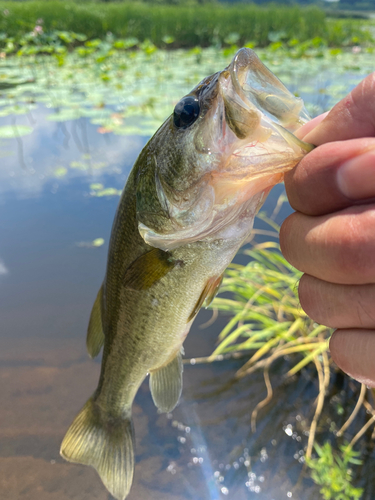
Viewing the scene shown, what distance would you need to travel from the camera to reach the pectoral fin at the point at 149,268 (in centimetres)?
107

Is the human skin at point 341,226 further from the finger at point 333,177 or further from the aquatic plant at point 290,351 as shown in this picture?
the aquatic plant at point 290,351

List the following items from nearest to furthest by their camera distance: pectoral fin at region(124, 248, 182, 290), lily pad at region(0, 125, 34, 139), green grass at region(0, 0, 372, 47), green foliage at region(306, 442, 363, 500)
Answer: pectoral fin at region(124, 248, 182, 290)
green foliage at region(306, 442, 363, 500)
lily pad at region(0, 125, 34, 139)
green grass at region(0, 0, 372, 47)

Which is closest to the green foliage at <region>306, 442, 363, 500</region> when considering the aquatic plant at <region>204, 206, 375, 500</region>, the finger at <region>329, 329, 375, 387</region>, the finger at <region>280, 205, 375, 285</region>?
the aquatic plant at <region>204, 206, 375, 500</region>

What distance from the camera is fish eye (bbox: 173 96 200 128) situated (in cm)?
93

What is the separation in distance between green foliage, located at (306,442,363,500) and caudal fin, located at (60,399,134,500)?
1005mm

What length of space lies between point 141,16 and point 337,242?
15.7 meters

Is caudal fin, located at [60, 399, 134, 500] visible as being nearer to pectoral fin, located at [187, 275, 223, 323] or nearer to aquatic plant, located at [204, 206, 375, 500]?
pectoral fin, located at [187, 275, 223, 323]

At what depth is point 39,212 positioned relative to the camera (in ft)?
12.7

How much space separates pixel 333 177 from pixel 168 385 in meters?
1.06

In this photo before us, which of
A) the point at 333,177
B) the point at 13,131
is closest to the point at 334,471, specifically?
the point at 333,177

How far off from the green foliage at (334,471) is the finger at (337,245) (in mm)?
1500

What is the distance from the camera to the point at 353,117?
74 centimetres

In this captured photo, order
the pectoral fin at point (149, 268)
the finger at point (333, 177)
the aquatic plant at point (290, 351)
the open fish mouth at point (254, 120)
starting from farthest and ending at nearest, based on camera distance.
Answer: the aquatic plant at point (290, 351) → the pectoral fin at point (149, 268) → the open fish mouth at point (254, 120) → the finger at point (333, 177)

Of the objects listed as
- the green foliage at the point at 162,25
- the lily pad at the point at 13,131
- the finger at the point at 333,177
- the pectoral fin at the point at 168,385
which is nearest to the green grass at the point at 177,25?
the green foliage at the point at 162,25
